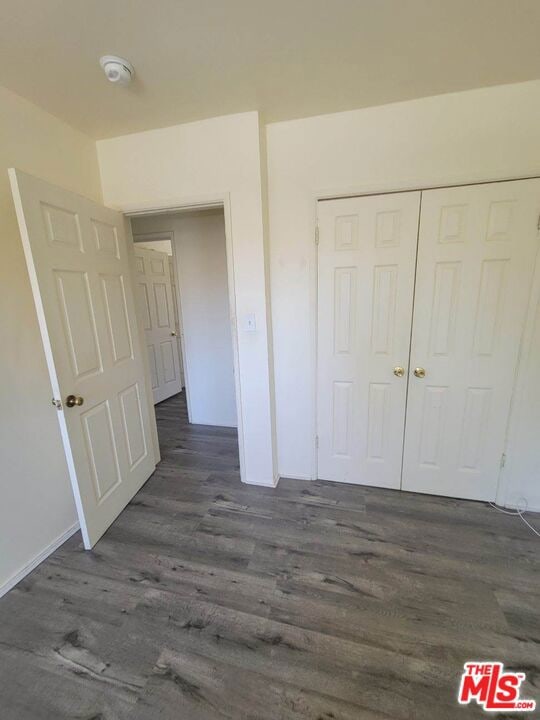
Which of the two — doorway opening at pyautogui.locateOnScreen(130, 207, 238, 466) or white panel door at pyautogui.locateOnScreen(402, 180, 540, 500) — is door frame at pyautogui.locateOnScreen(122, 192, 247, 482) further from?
white panel door at pyautogui.locateOnScreen(402, 180, 540, 500)

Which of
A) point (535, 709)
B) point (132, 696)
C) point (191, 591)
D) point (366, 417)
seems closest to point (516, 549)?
point (535, 709)

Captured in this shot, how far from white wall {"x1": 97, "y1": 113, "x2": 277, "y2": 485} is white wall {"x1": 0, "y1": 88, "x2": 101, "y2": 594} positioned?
0.34 meters

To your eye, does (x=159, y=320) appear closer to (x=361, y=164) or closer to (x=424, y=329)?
Answer: (x=361, y=164)

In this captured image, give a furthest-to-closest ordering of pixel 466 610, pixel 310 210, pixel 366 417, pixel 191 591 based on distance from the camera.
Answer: pixel 366 417 → pixel 310 210 → pixel 191 591 → pixel 466 610

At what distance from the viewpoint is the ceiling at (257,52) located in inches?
44.9

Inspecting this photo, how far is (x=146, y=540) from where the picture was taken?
1.82 meters

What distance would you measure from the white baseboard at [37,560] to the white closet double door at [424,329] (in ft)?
5.76

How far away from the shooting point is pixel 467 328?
72.9 inches

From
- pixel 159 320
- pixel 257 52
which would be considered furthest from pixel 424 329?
pixel 159 320

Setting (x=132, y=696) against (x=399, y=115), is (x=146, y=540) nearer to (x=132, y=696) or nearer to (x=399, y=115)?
(x=132, y=696)

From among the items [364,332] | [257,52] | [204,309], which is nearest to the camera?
[257,52]

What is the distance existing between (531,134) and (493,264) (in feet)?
2.20

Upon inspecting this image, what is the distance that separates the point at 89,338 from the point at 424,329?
2.05 metres

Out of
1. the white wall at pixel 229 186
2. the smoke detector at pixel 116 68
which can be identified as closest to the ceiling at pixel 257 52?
the smoke detector at pixel 116 68
